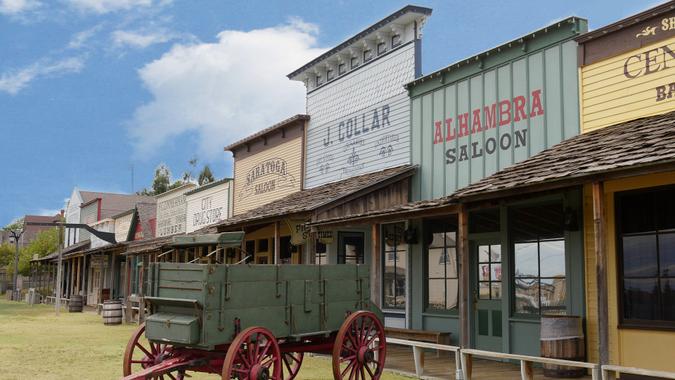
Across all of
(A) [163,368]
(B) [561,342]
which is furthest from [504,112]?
(A) [163,368]

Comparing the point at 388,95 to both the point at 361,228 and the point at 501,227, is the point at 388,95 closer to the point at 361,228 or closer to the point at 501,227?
the point at 361,228

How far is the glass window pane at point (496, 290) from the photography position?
11.7m

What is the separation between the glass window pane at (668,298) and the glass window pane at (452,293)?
4.36 m

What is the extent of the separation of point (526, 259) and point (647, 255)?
2324 millimetres

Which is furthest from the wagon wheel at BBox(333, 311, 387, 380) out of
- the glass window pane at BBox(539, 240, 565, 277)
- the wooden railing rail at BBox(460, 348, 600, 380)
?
the glass window pane at BBox(539, 240, 565, 277)

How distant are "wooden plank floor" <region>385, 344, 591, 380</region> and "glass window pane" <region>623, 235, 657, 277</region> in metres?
1.66

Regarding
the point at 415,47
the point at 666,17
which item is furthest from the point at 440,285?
the point at 666,17

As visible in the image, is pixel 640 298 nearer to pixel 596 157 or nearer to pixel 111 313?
pixel 596 157

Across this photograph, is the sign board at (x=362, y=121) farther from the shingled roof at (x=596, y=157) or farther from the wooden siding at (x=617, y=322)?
the wooden siding at (x=617, y=322)

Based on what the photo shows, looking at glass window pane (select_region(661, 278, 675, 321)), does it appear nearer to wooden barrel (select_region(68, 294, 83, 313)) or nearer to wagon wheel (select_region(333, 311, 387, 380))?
wagon wheel (select_region(333, 311, 387, 380))

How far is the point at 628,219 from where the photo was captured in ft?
31.1

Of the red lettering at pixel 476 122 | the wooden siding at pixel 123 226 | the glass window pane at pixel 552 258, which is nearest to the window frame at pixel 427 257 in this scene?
the red lettering at pixel 476 122

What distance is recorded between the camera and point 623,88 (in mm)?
10188

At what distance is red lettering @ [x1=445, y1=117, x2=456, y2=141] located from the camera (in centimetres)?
1322
